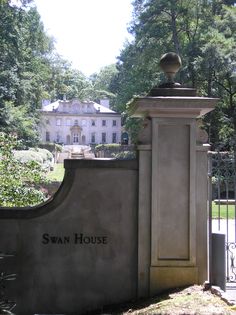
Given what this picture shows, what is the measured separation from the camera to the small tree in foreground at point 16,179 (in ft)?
33.7

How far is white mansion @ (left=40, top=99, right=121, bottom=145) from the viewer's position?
96938 millimetres

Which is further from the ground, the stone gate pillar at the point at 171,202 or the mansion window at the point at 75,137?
the mansion window at the point at 75,137

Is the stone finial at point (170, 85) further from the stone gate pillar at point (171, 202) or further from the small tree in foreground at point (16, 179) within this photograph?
the small tree in foreground at point (16, 179)

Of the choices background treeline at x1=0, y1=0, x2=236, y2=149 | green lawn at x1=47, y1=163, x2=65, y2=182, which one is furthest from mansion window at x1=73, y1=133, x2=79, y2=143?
green lawn at x1=47, y1=163, x2=65, y2=182

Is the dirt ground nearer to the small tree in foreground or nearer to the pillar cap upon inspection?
the pillar cap

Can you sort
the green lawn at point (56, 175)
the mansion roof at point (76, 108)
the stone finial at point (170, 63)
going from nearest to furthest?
the stone finial at point (170, 63), the green lawn at point (56, 175), the mansion roof at point (76, 108)

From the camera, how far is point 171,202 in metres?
6.99

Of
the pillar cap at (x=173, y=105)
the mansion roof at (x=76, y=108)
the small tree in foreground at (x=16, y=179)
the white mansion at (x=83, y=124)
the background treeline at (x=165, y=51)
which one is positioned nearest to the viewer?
the pillar cap at (x=173, y=105)

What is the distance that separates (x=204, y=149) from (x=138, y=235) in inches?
57.4

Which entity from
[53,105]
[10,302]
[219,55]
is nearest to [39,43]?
[219,55]

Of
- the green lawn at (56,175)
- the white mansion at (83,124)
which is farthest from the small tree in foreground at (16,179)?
the white mansion at (83,124)

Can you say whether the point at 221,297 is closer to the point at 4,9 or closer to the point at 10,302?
the point at 10,302

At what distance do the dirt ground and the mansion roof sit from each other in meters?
89.7

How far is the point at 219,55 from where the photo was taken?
3431 cm
